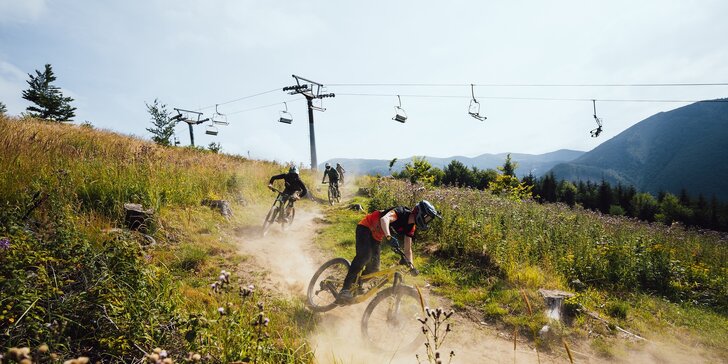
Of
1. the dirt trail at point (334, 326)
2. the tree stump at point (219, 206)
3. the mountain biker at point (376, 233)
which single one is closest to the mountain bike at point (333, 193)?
the tree stump at point (219, 206)

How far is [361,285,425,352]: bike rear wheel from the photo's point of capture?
19.5 feet

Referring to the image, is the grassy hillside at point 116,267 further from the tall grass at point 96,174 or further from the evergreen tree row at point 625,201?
the evergreen tree row at point 625,201

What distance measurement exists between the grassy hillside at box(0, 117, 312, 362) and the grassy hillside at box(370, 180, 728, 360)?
16.1 feet

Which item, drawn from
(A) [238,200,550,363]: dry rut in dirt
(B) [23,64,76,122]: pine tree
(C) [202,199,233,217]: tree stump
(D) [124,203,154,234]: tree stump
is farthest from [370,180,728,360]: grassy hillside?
(B) [23,64,76,122]: pine tree

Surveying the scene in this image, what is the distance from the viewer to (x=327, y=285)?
22.7ft

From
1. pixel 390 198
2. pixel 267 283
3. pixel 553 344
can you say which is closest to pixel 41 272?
pixel 267 283

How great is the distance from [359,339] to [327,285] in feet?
4.36

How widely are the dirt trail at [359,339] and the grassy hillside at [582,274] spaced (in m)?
0.50

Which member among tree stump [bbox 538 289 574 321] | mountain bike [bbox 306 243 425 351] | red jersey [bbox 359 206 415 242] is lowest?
tree stump [bbox 538 289 574 321]

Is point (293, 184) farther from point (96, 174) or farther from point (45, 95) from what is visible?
point (45, 95)

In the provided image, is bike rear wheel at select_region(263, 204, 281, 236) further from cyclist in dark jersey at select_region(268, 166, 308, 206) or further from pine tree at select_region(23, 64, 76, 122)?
pine tree at select_region(23, 64, 76, 122)

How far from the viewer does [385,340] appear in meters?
6.09

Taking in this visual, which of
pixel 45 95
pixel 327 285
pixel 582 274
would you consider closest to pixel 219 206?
pixel 327 285

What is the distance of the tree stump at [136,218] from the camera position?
7633 millimetres
